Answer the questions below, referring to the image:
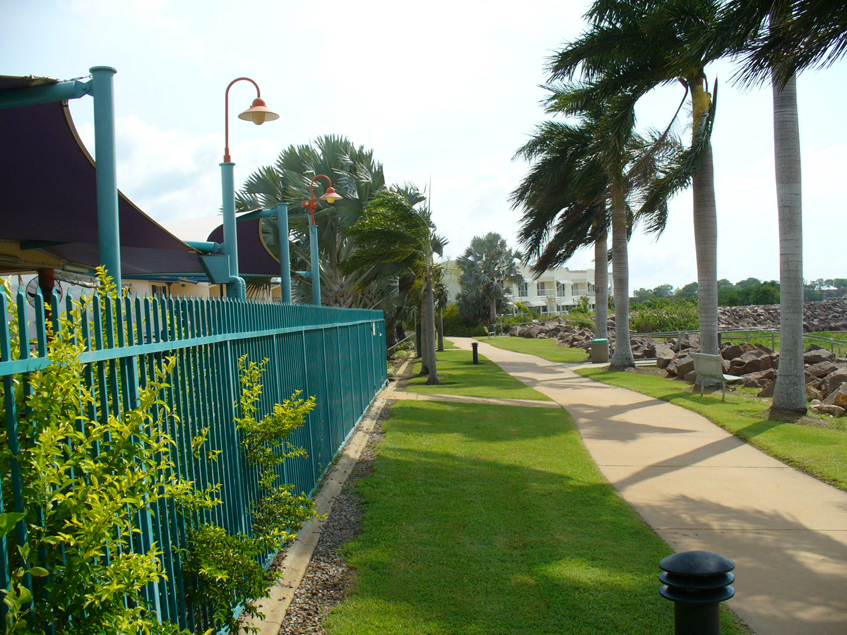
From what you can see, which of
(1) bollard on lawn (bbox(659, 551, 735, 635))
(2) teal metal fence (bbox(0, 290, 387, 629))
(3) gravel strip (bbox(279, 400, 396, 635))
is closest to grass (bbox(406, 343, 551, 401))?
(3) gravel strip (bbox(279, 400, 396, 635))

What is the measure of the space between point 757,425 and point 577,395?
18.3ft

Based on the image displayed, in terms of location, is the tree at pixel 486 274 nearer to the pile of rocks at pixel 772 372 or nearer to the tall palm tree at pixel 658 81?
the pile of rocks at pixel 772 372

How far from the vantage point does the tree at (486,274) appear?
65.0 m

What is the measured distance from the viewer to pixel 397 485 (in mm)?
7691

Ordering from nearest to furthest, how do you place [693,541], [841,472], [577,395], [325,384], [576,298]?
[693,541], [841,472], [325,384], [577,395], [576,298]

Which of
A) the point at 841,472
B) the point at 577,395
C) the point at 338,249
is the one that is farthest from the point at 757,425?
the point at 338,249

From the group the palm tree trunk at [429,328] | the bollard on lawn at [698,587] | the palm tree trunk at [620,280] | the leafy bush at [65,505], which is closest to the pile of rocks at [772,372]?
the palm tree trunk at [620,280]

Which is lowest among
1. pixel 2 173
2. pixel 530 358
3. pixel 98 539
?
pixel 530 358

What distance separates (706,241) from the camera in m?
16.2

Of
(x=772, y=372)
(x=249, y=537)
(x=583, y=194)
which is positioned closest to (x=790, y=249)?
(x=772, y=372)

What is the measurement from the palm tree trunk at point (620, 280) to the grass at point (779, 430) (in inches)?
232

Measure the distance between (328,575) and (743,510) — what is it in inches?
160

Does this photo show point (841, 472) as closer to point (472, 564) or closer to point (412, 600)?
point (472, 564)

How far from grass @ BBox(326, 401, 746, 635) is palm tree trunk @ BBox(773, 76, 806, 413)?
4.20 meters
